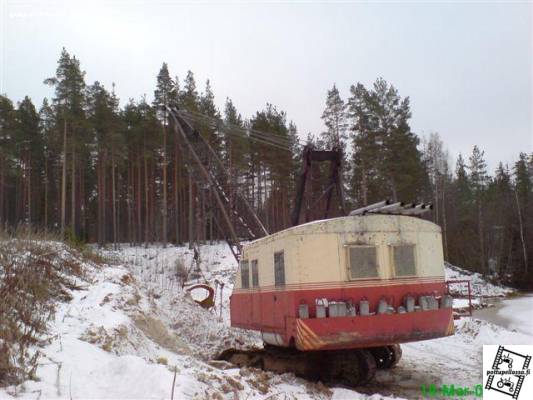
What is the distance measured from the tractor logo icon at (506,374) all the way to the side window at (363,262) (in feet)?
7.52

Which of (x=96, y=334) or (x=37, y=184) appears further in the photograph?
(x=37, y=184)

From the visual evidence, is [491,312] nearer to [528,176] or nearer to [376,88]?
[376,88]

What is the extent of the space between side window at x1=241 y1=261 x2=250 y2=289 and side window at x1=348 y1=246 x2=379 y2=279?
3408mm

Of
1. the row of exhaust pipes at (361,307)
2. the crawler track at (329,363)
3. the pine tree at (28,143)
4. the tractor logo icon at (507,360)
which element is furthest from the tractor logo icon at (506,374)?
the pine tree at (28,143)

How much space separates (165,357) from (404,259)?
451 centimetres

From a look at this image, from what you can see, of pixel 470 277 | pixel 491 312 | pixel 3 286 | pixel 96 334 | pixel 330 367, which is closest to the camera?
pixel 3 286

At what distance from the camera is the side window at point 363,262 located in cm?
838

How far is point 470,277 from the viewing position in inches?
1533

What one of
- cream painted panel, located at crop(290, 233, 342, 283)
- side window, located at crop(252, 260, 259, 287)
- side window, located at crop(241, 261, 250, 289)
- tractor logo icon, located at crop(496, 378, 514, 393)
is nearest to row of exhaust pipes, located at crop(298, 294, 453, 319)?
cream painted panel, located at crop(290, 233, 342, 283)

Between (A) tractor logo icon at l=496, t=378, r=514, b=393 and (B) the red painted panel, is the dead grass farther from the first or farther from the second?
(A) tractor logo icon at l=496, t=378, r=514, b=393

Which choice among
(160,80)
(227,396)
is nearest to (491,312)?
(227,396)

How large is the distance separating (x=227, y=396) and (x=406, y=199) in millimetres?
33069

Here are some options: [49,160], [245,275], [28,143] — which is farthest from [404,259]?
[49,160]

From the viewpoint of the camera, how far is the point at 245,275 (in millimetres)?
11383
